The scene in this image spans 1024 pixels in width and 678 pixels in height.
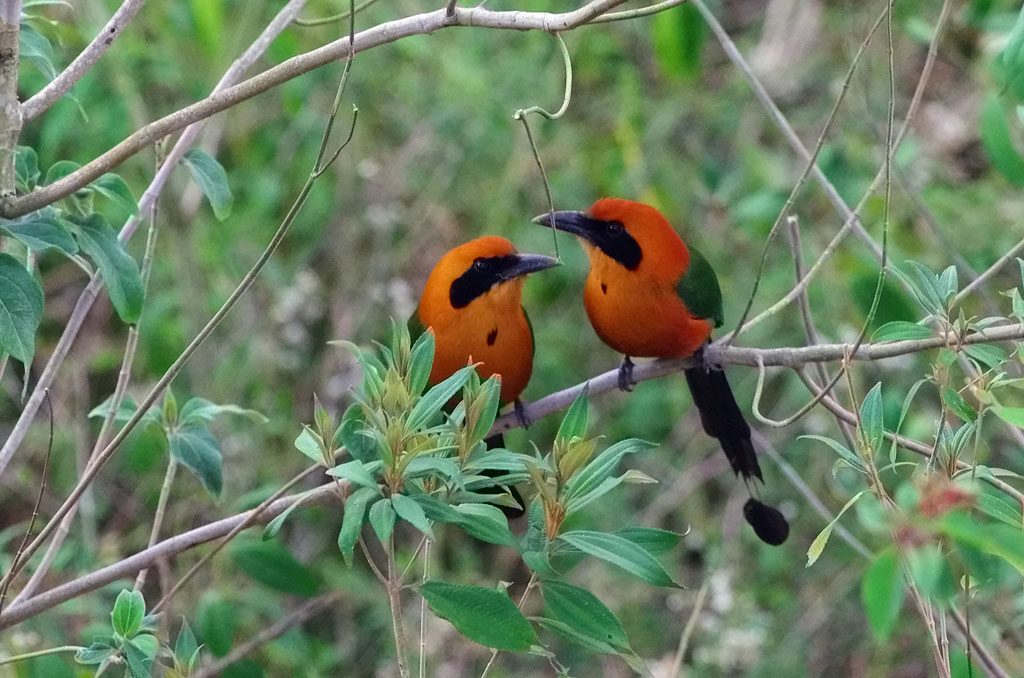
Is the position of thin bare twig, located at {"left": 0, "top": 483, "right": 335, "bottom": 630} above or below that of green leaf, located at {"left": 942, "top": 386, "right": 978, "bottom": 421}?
below

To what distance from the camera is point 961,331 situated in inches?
74.3

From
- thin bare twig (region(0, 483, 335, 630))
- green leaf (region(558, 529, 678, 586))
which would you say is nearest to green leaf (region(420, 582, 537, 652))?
green leaf (region(558, 529, 678, 586))

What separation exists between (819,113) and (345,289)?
8.20 ft

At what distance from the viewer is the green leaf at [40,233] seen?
1.87m

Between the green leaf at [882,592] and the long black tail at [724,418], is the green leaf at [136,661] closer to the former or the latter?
the green leaf at [882,592]

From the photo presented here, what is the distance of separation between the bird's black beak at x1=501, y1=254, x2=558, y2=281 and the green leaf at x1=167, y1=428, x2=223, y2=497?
4.23ft

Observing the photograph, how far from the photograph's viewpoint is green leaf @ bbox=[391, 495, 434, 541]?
1474 mm

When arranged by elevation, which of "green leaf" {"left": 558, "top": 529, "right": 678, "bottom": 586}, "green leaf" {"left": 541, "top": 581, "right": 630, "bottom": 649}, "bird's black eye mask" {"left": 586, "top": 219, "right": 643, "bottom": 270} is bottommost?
"bird's black eye mask" {"left": 586, "top": 219, "right": 643, "bottom": 270}

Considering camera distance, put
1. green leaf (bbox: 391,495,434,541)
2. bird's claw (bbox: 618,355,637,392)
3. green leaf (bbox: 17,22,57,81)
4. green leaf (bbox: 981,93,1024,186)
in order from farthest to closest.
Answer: bird's claw (bbox: 618,355,637,392), green leaf (bbox: 981,93,1024,186), green leaf (bbox: 17,22,57,81), green leaf (bbox: 391,495,434,541)

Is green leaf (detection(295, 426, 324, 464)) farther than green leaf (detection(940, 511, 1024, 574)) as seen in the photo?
Yes

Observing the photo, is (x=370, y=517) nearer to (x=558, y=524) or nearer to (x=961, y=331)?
(x=558, y=524)

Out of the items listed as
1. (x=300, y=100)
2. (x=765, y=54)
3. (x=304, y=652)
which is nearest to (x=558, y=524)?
(x=304, y=652)

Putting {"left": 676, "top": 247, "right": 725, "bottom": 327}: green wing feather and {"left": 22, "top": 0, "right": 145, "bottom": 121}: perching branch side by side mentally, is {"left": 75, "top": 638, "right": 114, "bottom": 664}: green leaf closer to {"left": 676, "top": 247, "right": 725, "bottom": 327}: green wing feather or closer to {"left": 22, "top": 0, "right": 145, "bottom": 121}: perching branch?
{"left": 22, "top": 0, "right": 145, "bottom": 121}: perching branch

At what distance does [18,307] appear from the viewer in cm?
186
